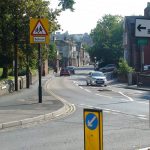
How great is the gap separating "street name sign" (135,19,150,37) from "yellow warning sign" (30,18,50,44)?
15804mm

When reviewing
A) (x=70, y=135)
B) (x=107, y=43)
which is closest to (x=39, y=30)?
(x=70, y=135)

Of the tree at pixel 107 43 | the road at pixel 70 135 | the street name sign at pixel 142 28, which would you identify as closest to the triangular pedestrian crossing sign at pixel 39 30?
the road at pixel 70 135

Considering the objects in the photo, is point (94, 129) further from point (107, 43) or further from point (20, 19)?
point (107, 43)

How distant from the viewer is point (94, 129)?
6.99m

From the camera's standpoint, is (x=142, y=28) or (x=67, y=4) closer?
(x=142, y=28)

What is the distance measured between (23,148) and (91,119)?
4.21m

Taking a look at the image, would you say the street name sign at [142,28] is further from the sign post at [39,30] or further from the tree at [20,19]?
the tree at [20,19]

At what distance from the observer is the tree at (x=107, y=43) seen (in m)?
104

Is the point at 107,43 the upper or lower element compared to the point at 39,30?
upper

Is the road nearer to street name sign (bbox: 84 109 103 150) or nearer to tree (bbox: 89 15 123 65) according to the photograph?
street name sign (bbox: 84 109 103 150)

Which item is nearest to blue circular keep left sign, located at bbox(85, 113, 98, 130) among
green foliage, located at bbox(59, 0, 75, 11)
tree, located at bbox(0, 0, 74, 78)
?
tree, located at bbox(0, 0, 74, 78)

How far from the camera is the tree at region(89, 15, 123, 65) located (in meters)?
104

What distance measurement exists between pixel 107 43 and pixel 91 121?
332 feet

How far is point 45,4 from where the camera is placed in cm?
3647
